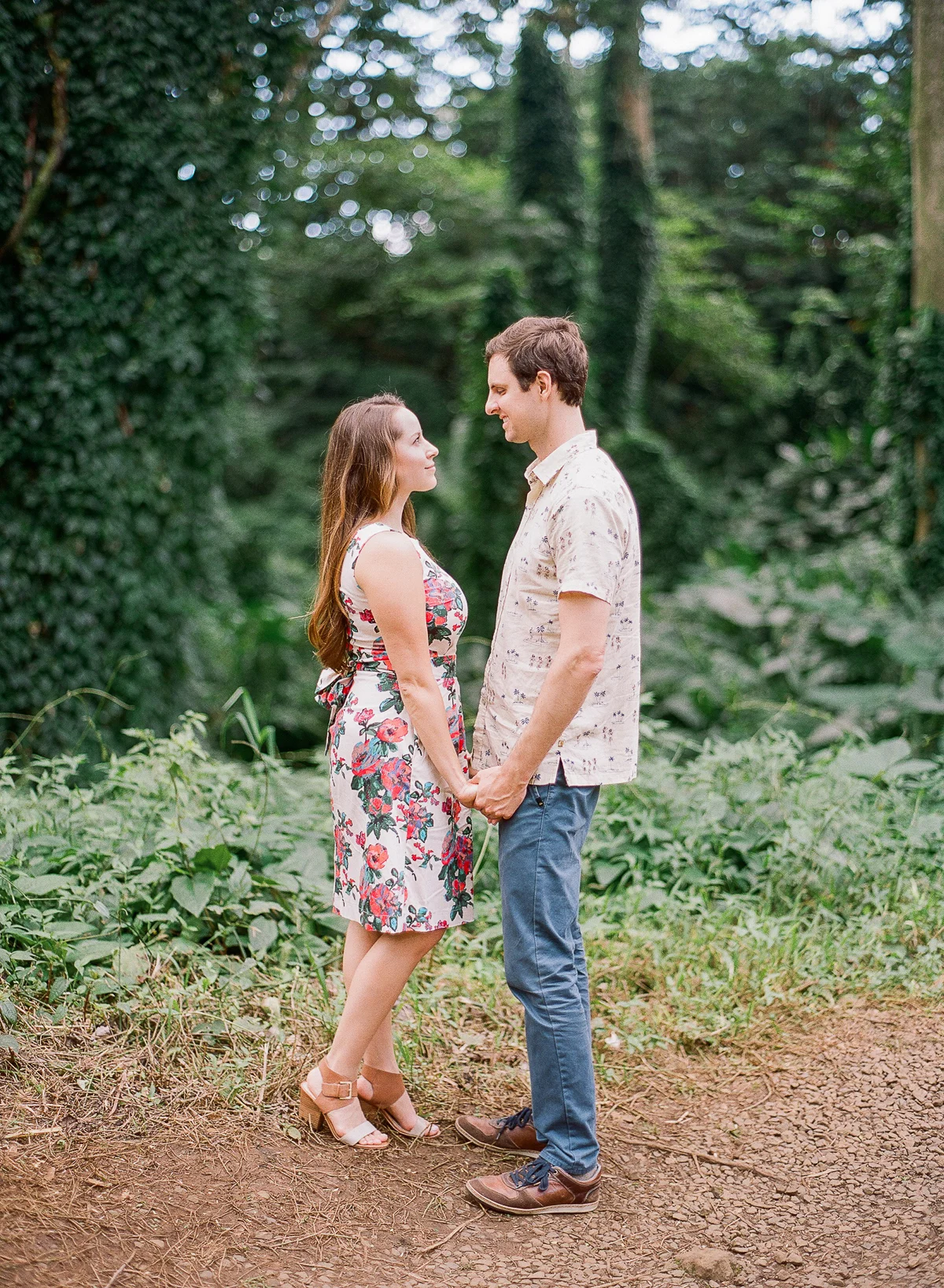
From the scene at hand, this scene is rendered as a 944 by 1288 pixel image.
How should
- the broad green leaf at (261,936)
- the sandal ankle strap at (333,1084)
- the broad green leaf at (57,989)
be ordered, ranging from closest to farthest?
the sandal ankle strap at (333,1084)
the broad green leaf at (57,989)
the broad green leaf at (261,936)

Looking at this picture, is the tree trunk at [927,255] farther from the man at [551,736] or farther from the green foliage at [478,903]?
the man at [551,736]

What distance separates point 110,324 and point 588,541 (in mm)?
4962

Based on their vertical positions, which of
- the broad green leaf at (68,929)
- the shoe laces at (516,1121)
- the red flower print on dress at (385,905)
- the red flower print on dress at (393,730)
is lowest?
the shoe laces at (516,1121)

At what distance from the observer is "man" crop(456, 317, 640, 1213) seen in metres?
2.31

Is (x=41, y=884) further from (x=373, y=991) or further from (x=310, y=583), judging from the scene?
(x=310, y=583)

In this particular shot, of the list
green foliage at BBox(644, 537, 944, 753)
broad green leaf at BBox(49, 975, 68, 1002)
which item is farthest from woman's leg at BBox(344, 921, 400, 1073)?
green foliage at BBox(644, 537, 944, 753)

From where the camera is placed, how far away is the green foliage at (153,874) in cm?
312

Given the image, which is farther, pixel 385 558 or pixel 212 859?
pixel 212 859

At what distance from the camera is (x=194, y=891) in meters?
3.30

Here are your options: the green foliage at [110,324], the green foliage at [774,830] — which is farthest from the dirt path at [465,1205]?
the green foliage at [110,324]

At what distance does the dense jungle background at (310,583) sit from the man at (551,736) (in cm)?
81

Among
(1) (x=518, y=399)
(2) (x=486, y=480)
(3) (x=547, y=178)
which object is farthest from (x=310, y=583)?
(1) (x=518, y=399)

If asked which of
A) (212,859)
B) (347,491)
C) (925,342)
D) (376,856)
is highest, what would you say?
(925,342)

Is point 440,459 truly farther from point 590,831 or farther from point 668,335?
point 590,831
